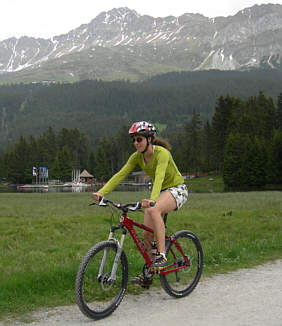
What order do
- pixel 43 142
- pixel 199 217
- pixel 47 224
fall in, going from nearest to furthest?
pixel 47 224
pixel 199 217
pixel 43 142

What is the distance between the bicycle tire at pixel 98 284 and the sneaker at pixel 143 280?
37 centimetres

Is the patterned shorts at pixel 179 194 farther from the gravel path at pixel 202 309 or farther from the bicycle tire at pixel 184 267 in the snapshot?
the gravel path at pixel 202 309

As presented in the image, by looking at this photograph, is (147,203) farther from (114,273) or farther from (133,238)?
(114,273)

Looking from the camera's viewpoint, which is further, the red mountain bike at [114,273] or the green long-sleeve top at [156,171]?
the green long-sleeve top at [156,171]

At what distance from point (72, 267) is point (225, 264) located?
3714mm

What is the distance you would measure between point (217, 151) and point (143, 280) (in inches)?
4109

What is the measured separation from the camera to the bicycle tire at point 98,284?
610 cm

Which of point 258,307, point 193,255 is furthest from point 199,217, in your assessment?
point 258,307

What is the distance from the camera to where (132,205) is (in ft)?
22.4

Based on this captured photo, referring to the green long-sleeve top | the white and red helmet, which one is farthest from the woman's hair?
the white and red helmet

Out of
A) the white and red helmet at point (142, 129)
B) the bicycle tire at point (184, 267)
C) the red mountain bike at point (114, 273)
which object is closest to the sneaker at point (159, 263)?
the red mountain bike at point (114, 273)

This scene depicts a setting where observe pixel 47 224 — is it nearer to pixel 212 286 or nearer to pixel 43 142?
pixel 212 286

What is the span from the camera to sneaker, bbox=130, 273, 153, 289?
7.22 metres

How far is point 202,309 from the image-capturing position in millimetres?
6613
